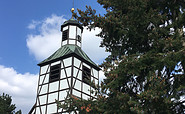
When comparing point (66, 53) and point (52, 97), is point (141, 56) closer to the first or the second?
point (52, 97)

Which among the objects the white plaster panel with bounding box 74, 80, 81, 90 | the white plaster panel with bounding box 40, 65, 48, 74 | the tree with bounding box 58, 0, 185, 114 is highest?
the white plaster panel with bounding box 40, 65, 48, 74

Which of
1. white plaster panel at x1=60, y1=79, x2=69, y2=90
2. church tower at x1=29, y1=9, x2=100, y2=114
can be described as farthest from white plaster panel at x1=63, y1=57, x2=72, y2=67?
white plaster panel at x1=60, y1=79, x2=69, y2=90

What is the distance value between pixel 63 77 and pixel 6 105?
4580mm

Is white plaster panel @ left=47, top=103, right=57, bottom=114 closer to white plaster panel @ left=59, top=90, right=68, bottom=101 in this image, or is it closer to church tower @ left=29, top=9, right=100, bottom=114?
church tower @ left=29, top=9, right=100, bottom=114

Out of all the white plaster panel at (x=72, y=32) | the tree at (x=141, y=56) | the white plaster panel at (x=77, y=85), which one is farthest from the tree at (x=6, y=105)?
the tree at (x=141, y=56)

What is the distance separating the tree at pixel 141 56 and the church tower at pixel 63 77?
8.72m

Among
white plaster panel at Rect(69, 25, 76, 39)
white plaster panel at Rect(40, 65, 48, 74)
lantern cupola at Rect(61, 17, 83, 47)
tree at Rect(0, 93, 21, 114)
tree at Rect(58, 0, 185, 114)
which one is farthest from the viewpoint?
white plaster panel at Rect(69, 25, 76, 39)

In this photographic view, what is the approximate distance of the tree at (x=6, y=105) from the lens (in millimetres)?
17023

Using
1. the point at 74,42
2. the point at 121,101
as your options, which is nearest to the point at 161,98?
the point at 121,101

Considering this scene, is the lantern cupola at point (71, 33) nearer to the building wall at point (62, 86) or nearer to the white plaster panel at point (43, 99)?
the building wall at point (62, 86)

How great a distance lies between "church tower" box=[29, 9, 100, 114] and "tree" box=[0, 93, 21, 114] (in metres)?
1.75

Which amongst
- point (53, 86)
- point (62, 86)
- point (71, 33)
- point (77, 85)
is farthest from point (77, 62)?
point (71, 33)

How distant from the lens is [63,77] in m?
18.1

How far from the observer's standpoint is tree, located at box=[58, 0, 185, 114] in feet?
20.7
